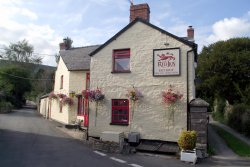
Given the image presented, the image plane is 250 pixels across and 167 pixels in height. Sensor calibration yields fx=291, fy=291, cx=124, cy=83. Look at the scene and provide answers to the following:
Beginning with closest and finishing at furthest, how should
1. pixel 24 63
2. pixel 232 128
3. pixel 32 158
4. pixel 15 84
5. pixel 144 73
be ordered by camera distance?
pixel 32 158 → pixel 144 73 → pixel 232 128 → pixel 15 84 → pixel 24 63

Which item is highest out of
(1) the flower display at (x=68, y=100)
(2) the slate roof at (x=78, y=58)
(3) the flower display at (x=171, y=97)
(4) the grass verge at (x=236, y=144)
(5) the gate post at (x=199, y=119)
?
(2) the slate roof at (x=78, y=58)

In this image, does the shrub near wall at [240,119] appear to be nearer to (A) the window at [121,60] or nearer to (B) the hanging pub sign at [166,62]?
(B) the hanging pub sign at [166,62]

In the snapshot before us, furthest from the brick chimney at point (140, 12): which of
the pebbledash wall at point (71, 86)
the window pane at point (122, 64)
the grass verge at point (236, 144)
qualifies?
the grass verge at point (236, 144)

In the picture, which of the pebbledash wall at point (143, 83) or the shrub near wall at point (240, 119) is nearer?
the pebbledash wall at point (143, 83)

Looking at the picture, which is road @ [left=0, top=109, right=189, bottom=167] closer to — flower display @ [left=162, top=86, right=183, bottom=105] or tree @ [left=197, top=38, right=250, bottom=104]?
flower display @ [left=162, top=86, right=183, bottom=105]

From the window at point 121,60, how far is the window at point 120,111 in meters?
1.81

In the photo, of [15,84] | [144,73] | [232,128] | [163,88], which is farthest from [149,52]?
[15,84]

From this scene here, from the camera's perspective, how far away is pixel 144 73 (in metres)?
15.8

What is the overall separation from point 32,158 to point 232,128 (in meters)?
15.5

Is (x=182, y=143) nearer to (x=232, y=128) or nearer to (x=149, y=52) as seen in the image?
(x=149, y=52)

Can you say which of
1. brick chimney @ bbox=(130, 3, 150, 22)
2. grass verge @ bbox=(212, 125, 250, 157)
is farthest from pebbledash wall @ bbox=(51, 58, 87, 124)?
grass verge @ bbox=(212, 125, 250, 157)

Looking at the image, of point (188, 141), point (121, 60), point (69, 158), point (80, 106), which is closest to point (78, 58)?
point (80, 106)

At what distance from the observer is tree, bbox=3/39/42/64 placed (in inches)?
2537

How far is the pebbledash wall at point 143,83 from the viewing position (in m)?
14.8
